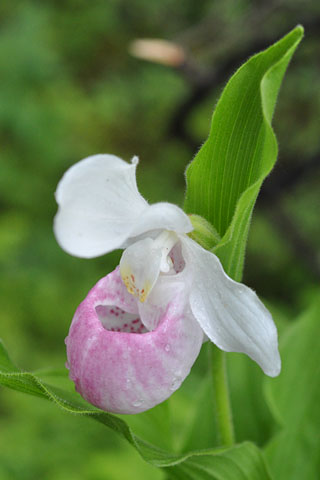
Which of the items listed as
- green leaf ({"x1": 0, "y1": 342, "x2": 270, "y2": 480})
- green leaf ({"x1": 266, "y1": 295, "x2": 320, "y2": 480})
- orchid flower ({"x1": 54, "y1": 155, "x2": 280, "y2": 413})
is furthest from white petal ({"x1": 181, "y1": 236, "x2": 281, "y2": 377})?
green leaf ({"x1": 266, "y1": 295, "x2": 320, "y2": 480})

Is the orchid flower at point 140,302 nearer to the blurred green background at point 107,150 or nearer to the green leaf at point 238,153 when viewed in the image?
the green leaf at point 238,153

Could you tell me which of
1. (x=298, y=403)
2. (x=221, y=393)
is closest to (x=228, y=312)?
(x=221, y=393)

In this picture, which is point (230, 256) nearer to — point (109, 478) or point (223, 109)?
point (223, 109)

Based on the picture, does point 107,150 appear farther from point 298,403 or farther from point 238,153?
point 238,153

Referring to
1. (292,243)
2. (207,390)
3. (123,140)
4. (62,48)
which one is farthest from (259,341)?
(62,48)

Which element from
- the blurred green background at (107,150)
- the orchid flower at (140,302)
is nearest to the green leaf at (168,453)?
the orchid flower at (140,302)

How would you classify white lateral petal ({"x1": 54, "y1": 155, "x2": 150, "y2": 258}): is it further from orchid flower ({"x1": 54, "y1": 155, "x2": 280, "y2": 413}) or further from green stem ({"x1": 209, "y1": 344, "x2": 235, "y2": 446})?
green stem ({"x1": 209, "y1": 344, "x2": 235, "y2": 446})

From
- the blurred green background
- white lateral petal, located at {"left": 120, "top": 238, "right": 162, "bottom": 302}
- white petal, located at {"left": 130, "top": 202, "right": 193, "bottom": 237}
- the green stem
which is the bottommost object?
the blurred green background

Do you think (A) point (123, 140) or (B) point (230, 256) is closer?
(B) point (230, 256)
